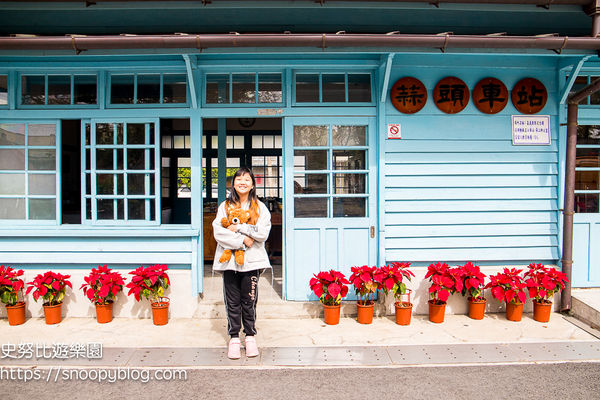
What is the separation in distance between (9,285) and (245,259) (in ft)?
10.3

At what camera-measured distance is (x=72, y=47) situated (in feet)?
15.4

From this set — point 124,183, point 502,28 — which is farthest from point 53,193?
point 502,28

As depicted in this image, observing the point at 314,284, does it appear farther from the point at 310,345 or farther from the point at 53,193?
the point at 53,193

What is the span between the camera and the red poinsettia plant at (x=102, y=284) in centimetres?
516

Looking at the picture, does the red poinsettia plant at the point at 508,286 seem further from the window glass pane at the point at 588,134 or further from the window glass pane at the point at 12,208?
the window glass pane at the point at 12,208

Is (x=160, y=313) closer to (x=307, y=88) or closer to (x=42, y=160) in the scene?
(x=42, y=160)

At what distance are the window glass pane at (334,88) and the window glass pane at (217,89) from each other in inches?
51.6

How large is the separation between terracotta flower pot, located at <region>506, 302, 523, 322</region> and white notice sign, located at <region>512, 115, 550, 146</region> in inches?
82.0

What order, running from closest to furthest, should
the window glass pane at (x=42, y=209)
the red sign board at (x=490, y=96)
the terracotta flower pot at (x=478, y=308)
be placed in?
the terracotta flower pot at (x=478, y=308)
the red sign board at (x=490, y=96)
the window glass pane at (x=42, y=209)

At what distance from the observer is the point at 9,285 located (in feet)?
16.9

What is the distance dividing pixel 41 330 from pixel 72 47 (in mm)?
3266

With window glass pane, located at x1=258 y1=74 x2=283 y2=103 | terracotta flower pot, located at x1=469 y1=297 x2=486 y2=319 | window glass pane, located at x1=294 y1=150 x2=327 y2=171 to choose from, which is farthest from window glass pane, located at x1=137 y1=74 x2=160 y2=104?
terracotta flower pot, located at x1=469 y1=297 x2=486 y2=319

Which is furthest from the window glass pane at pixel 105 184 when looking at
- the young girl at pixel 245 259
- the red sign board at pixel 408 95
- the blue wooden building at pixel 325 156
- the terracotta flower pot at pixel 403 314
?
Result: the terracotta flower pot at pixel 403 314

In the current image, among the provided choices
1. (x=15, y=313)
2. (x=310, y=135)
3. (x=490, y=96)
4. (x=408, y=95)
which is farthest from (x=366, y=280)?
(x=15, y=313)
